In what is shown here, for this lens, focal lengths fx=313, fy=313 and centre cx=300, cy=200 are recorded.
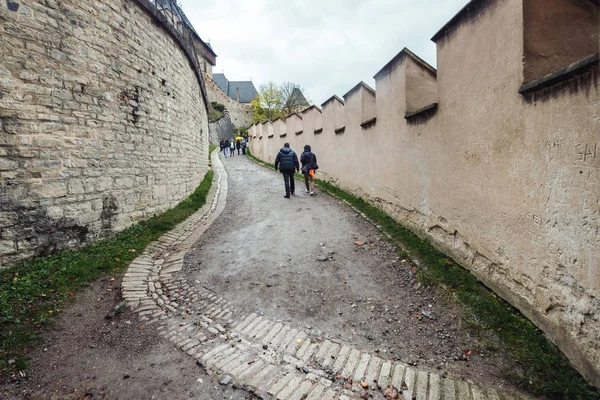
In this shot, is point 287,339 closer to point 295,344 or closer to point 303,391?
point 295,344

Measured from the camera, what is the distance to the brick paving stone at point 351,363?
2864mm

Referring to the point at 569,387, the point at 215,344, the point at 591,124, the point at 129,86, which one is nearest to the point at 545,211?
the point at 591,124

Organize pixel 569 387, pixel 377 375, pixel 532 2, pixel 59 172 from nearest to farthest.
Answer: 1. pixel 569 387
2. pixel 377 375
3. pixel 532 2
4. pixel 59 172

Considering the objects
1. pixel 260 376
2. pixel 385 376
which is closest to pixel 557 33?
pixel 385 376

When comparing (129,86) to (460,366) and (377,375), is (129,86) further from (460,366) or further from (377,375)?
(460,366)

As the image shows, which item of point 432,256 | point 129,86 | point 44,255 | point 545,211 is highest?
point 129,86

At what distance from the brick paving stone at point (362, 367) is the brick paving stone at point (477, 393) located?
2.87 feet

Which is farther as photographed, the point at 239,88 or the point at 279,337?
the point at 239,88

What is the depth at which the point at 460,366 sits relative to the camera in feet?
9.47

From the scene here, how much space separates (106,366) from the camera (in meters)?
2.96

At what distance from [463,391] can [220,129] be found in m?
35.3

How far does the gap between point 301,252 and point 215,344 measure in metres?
2.47

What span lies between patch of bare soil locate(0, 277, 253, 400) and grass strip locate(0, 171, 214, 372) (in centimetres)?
15

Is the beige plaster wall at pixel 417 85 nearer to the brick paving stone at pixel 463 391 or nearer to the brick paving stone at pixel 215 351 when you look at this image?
the brick paving stone at pixel 463 391
